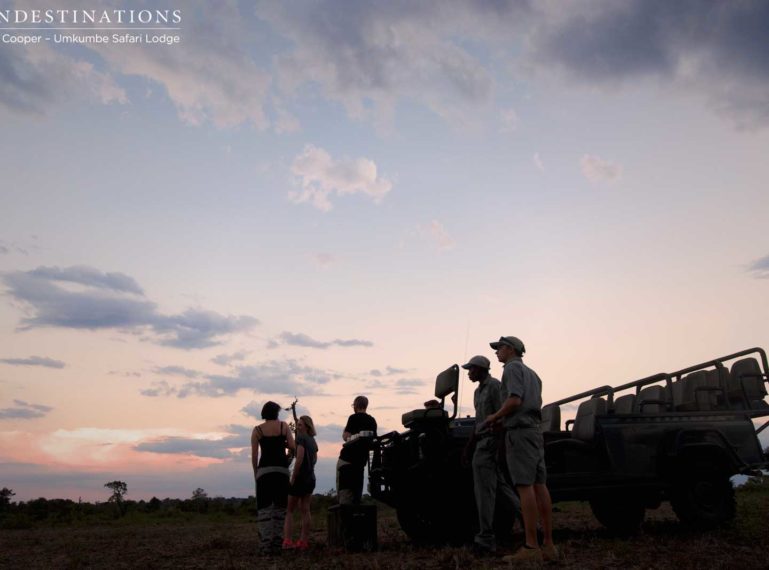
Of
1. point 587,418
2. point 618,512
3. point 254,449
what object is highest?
point 587,418

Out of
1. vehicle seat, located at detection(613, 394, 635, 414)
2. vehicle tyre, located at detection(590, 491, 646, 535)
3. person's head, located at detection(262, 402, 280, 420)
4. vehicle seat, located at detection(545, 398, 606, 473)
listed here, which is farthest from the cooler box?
vehicle seat, located at detection(613, 394, 635, 414)

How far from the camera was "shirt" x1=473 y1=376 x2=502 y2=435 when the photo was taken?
8.09 meters

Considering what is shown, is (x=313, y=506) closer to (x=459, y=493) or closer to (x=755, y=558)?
(x=459, y=493)

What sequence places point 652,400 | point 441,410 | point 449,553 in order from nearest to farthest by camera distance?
A: 1. point 449,553
2. point 441,410
3. point 652,400

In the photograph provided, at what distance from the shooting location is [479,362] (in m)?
8.24

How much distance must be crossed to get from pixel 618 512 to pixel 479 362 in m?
3.67

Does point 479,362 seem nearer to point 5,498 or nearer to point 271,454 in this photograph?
point 271,454

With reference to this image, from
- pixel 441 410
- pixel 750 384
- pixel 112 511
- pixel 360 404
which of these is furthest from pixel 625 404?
pixel 112 511

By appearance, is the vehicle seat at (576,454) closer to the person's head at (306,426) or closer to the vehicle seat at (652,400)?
the vehicle seat at (652,400)

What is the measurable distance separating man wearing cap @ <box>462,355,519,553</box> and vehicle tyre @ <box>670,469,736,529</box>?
2433mm

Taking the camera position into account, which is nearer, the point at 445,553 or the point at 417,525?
the point at 445,553

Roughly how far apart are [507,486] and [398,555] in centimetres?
144

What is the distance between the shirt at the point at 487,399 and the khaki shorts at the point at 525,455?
621 mm

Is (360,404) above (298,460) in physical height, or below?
above
